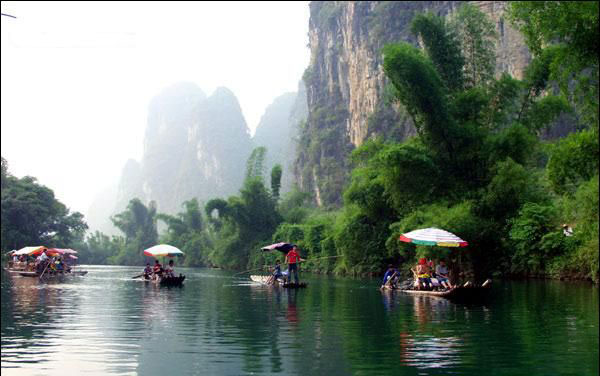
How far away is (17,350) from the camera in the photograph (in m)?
9.44

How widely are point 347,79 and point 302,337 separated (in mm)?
92031

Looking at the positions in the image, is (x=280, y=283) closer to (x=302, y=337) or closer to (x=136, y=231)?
(x=302, y=337)

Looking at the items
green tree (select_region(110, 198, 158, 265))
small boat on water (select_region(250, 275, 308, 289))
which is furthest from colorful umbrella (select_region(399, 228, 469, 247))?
green tree (select_region(110, 198, 158, 265))

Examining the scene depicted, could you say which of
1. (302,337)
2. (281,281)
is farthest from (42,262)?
(302,337)

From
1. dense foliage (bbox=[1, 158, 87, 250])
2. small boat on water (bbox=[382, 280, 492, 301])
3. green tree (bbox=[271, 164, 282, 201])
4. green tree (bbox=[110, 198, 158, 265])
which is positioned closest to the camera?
small boat on water (bbox=[382, 280, 492, 301])

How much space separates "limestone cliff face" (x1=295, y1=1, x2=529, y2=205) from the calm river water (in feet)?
199

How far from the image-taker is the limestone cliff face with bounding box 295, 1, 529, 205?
276ft

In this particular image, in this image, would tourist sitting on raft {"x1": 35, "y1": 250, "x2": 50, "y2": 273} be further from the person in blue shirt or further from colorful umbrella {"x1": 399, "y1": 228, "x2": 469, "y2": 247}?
colorful umbrella {"x1": 399, "y1": 228, "x2": 469, "y2": 247}

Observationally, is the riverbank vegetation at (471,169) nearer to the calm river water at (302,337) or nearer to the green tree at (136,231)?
the calm river water at (302,337)

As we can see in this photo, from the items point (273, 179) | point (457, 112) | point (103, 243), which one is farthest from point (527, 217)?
point (103, 243)

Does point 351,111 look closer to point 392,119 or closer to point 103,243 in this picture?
point 392,119

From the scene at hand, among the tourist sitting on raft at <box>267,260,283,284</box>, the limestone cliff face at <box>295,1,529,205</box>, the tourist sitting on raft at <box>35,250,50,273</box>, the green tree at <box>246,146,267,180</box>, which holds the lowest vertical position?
the tourist sitting on raft at <box>267,260,283,284</box>

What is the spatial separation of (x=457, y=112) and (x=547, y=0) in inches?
569

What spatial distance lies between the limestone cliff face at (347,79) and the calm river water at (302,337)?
60.7m
